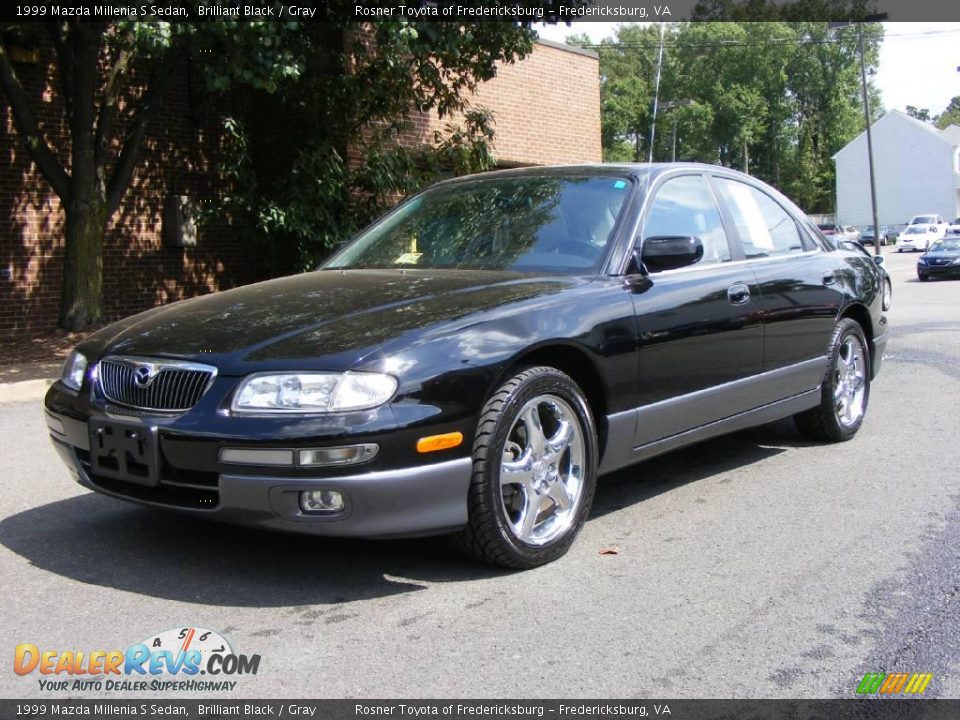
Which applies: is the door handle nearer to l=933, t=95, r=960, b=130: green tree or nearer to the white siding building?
the white siding building

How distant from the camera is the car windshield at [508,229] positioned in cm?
474

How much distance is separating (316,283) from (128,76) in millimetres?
10288

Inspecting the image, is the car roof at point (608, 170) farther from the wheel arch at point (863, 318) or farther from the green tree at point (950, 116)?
the green tree at point (950, 116)

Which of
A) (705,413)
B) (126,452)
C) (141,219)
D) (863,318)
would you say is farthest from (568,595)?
(141,219)

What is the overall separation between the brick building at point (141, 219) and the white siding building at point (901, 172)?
67.9m

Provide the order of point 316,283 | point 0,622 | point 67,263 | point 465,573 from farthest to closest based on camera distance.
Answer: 1. point 67,263
2. point 316,283
3. point 465,573
4. point 0,622

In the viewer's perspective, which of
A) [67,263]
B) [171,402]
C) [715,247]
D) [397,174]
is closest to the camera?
[171,402]

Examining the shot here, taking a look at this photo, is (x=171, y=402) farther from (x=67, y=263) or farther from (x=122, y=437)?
(x=67, y=263)

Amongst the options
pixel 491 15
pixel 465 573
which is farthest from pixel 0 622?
pixel 491 15

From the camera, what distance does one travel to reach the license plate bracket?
12.0 ft

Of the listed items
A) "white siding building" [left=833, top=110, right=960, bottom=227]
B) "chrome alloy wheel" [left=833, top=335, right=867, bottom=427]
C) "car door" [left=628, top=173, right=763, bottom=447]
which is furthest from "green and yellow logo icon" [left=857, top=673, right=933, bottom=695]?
"white siding building" [left=833, top=110, right=960, bottom=227]

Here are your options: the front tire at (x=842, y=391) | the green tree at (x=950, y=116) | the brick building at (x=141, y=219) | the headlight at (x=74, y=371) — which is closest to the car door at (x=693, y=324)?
the front tire at (x=842, y=391)

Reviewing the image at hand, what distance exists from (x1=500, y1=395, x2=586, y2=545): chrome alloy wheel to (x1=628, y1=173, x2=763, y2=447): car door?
484 mm

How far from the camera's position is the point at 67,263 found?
11633mm
